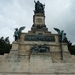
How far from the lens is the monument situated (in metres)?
17.1

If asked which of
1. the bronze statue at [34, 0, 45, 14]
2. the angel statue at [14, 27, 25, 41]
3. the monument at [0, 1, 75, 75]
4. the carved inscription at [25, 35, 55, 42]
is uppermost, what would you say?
the bronze statue at [34, 0, 45, 14]

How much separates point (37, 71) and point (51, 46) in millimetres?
4530

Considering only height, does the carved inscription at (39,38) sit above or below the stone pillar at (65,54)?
above

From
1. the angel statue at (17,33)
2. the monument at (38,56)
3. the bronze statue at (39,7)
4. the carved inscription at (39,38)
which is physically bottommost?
the monument at (38,56)

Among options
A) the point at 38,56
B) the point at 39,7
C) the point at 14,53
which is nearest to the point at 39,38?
the point at 38,56

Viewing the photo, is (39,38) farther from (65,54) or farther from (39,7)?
(39,7)

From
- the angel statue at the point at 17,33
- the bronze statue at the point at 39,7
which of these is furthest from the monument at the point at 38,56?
the bronze statue at the point at 39,7

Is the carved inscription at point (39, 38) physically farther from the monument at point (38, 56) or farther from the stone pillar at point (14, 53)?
the stone pillar at point (14, 53)

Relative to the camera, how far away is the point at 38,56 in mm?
18578

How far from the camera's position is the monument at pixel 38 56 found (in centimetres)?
1709

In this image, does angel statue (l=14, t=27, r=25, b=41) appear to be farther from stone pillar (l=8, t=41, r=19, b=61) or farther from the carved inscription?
the carved inscription

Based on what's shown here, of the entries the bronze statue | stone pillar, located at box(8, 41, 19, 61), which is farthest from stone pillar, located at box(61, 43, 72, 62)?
the bronze statue

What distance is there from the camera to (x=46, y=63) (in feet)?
58.8

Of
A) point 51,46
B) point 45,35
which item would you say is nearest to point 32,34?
point 45,35
